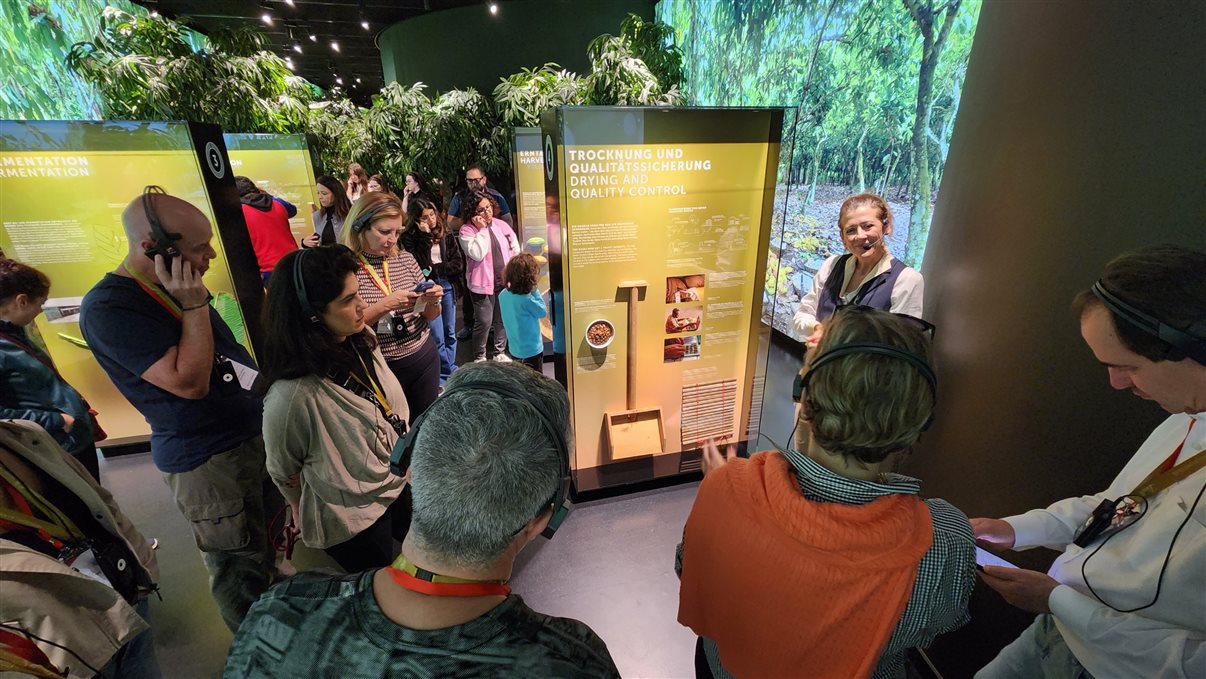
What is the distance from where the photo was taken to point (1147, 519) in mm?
994

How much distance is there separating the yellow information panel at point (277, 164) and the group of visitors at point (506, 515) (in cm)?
430

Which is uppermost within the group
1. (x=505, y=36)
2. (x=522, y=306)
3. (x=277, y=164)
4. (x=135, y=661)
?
(x=505, y=36)

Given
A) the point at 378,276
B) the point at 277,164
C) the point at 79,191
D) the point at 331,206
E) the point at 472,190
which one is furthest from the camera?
the point at 277,164

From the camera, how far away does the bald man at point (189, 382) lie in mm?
1610

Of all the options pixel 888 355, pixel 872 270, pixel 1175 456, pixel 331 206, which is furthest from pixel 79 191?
pixel 1175 456

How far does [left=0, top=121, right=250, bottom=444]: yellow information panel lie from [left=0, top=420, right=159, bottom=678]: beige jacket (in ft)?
7.00

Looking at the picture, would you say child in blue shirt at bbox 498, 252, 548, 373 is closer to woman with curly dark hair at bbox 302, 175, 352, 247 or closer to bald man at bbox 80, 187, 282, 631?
bald man at bbox 80, 187, 282, 631

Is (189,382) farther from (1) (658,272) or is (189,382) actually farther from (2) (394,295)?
(1) (658,272)

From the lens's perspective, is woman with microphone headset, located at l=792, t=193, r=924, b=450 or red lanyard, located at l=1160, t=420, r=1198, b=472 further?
woman with microphone headset, located at l=792, t=193, r=924, b=450

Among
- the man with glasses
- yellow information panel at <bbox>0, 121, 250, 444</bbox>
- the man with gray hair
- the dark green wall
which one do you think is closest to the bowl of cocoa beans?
the man with gray hair

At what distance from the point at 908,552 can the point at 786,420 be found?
3.26 m

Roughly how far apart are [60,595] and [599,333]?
2091mm

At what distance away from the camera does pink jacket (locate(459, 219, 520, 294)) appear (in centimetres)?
461

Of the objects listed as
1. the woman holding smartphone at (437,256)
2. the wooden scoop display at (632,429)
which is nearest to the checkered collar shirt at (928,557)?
the wooden scoop display at (632,429)
